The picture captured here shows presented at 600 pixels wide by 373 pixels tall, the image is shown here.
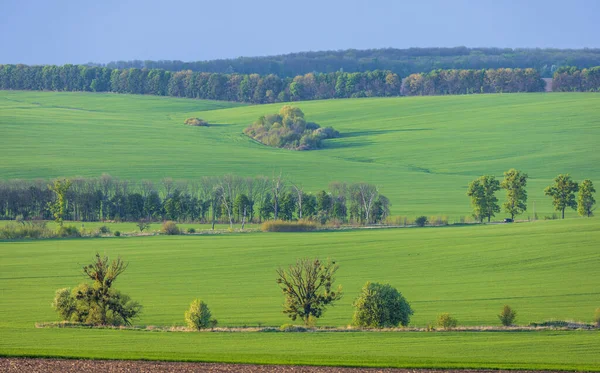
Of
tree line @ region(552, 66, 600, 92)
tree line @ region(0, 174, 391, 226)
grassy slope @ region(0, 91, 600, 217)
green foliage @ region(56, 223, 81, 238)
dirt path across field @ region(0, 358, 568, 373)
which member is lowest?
dirt path across field @ region(0, 358, 568, 373)

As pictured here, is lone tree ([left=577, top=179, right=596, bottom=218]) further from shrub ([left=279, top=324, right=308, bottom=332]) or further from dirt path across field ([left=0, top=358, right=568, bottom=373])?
dirt path across field ([left=0, top=358, right=568, bottom=373])

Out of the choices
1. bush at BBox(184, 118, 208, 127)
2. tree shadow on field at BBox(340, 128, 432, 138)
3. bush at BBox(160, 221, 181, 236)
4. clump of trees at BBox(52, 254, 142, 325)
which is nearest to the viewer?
clump of trees at BBox(52, 254, 142, 325)

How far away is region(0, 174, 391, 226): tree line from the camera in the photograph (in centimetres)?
7669

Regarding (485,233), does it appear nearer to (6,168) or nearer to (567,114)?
(6,168)

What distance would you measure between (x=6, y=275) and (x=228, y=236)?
18667 mm

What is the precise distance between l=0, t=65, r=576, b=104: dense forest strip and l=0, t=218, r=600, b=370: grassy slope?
100 m

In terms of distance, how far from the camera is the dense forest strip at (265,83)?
164 m

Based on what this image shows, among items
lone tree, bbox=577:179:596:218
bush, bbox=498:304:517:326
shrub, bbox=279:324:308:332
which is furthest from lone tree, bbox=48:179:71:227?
bush, bbox=498:304:517:326

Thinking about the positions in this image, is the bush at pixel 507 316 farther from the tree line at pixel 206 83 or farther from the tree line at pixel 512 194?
the tree line at pixel 206 83

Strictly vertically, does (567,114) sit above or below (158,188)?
above

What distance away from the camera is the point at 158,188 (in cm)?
9100

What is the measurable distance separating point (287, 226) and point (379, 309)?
1345 inches

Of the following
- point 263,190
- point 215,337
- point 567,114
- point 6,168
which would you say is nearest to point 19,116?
point 6,168

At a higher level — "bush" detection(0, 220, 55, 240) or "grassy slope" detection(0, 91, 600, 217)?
"grassy slope" detection(0, 91, 600, 217)
